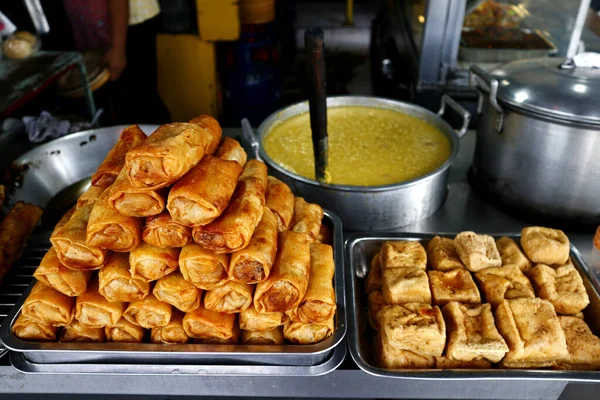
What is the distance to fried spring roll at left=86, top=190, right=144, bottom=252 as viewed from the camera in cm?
121

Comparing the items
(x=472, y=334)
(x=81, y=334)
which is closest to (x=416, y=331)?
(x=472, y=334)

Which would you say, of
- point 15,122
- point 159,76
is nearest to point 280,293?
point 15,122

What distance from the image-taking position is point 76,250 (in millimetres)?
1260

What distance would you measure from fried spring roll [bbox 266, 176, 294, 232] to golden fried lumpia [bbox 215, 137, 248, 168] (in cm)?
14

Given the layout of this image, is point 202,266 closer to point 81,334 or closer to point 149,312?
point 149,312

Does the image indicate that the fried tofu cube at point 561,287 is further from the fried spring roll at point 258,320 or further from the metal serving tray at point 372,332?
the fried spring roll at point 258,320

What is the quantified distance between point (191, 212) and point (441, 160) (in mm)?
1487

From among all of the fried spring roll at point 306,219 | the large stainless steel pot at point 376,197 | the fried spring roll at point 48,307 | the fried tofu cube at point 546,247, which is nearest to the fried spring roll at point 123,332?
the fried spring roll at point 48,307

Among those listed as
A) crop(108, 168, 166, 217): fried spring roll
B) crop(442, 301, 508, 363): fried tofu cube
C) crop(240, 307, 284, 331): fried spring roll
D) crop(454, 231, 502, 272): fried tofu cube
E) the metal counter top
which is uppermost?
crop(108, 168, 166, 217): fried spring roll

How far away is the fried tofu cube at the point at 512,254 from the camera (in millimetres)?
1673

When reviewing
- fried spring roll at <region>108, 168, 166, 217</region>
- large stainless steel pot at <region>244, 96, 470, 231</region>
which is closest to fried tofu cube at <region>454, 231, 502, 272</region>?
large stainless steel pot at <region>244, 96, 470, 231</region>

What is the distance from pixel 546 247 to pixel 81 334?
160 cm

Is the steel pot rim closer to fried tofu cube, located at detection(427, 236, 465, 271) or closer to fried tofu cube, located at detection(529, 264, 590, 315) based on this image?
fried tofu cube, located at detection(427, 236, 465, 271)

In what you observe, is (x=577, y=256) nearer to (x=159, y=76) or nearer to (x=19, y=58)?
(x=19, y=58)
